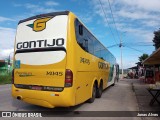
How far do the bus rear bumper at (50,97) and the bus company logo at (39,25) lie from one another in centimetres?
218

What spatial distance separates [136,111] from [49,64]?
4053 mm

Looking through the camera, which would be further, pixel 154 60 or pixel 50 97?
pixel 154 60

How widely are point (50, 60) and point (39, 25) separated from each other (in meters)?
1.38

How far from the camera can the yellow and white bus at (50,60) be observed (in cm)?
821

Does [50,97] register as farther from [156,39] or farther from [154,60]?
[156,39]

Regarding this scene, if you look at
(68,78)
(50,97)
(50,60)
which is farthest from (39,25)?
(50,97)

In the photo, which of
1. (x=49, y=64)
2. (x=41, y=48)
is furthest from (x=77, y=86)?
(x=41, y=48)

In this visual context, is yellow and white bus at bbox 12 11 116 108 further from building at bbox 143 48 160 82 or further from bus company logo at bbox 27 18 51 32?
building at bbox 143 48 160 82

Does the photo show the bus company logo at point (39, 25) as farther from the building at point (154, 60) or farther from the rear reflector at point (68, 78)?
the building at point (154, 60)

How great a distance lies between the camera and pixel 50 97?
8.23m

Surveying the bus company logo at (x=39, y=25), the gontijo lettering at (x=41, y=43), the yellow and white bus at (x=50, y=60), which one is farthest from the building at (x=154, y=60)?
the bus company logo at (x=39, y=25)

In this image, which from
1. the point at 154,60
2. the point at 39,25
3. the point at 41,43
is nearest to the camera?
the point at 41,43

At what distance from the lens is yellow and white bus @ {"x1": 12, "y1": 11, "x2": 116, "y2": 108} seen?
8.21 meters

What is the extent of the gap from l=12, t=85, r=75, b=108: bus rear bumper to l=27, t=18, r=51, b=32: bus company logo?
2.18 meters
